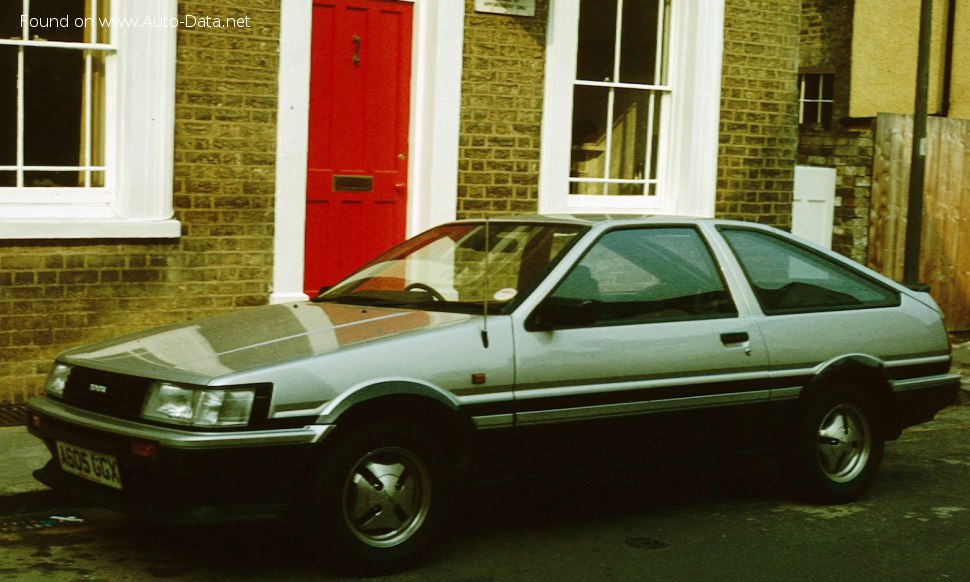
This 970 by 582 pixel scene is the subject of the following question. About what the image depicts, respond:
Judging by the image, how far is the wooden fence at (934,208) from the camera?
1297cm

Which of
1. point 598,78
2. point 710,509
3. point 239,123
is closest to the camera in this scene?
point 710,509

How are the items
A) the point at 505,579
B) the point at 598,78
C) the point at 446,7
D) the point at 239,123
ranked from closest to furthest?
the point at 505,579, the point at 239,123, the point at 446,7, the point at 598,78

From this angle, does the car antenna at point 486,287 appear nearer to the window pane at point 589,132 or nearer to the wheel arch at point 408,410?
the wheel arch at point 408,410

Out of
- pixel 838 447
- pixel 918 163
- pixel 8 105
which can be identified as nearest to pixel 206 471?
pixel 838 447

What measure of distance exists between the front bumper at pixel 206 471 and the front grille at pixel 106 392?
8cm

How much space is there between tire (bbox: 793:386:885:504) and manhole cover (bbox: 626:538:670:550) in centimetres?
96

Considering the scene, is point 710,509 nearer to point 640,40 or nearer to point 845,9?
point 640,40

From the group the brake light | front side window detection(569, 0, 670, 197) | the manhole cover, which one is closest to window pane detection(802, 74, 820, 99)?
front side window detection(569, 0, 670, 197)

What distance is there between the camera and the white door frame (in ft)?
29.5

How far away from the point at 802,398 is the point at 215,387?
2.95 meters

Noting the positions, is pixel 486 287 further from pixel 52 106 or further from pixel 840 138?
pixel 840 138

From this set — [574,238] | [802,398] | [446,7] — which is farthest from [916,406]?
[446,7]

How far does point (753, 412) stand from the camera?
6.18 metres

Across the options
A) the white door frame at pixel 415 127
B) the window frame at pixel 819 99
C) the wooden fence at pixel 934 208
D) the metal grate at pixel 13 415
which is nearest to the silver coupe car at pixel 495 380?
the metal grate at pixel 13 415
